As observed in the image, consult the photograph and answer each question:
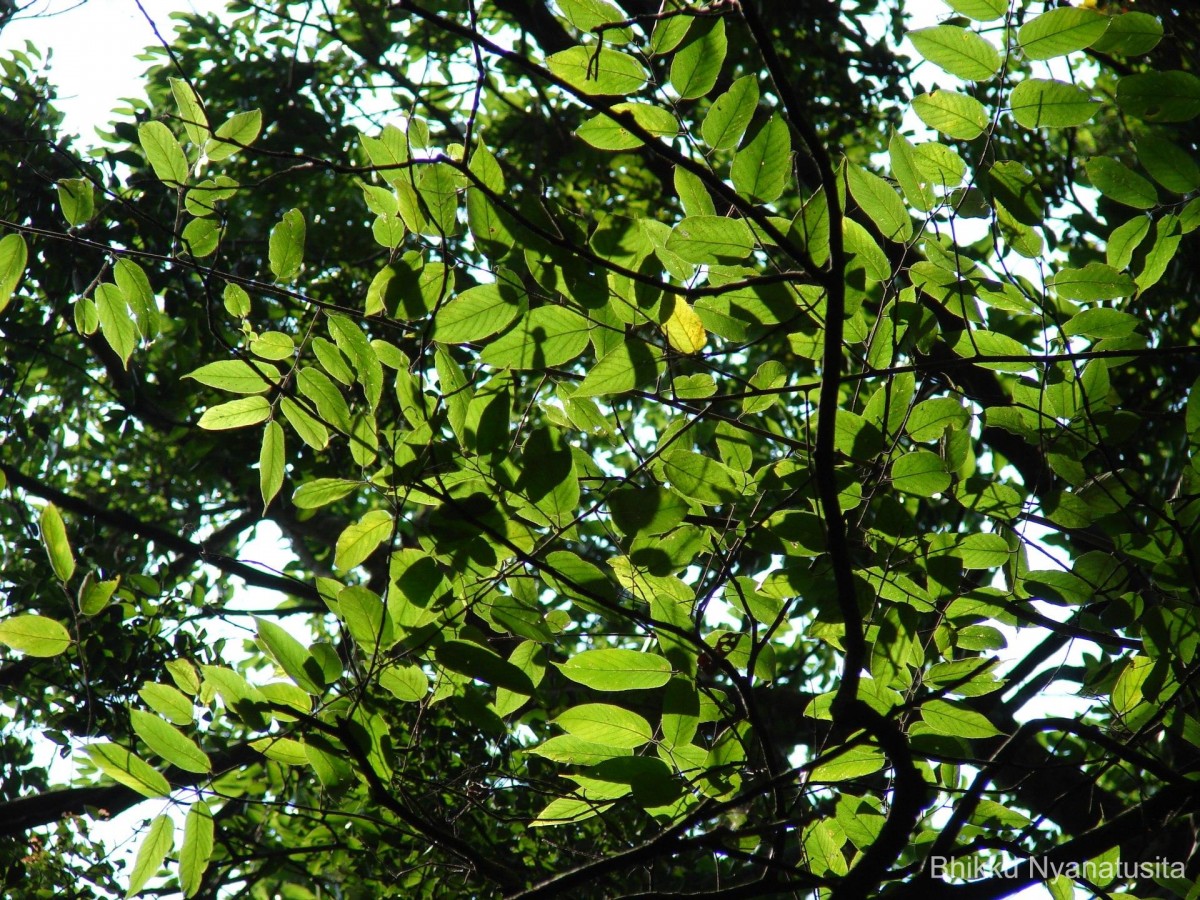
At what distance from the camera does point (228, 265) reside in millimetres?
4309

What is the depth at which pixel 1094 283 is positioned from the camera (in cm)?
172

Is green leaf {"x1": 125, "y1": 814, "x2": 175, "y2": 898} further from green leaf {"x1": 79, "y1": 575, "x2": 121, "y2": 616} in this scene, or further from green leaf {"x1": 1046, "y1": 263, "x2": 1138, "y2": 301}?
green leaf {"x1": 1046, "y1": 263, "x2": 1138, "y2": 301}

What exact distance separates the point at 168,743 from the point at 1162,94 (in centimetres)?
203

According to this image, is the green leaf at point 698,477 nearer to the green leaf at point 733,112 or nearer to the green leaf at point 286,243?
the green leaf at point 733,112

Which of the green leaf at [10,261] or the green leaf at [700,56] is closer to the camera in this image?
the green leaf at [700,56]

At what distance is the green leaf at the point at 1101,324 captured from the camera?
1.71 meters

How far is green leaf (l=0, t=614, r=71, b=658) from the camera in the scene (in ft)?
5.07

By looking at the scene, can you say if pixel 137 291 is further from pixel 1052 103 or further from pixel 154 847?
pixel 1052 103

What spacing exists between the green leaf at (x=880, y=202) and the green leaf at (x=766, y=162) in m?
0.23

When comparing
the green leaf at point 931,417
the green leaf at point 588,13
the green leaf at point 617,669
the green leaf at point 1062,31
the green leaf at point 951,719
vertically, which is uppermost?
the green leaf at point 588,13

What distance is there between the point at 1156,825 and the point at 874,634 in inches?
27.6

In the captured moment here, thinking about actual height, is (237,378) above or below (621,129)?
below

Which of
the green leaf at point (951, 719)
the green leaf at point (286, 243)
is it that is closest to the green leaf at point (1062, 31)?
the green leaf at point (951, 719)

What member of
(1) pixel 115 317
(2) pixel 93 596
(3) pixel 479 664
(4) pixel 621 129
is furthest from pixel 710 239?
(2) pixel 93 596
